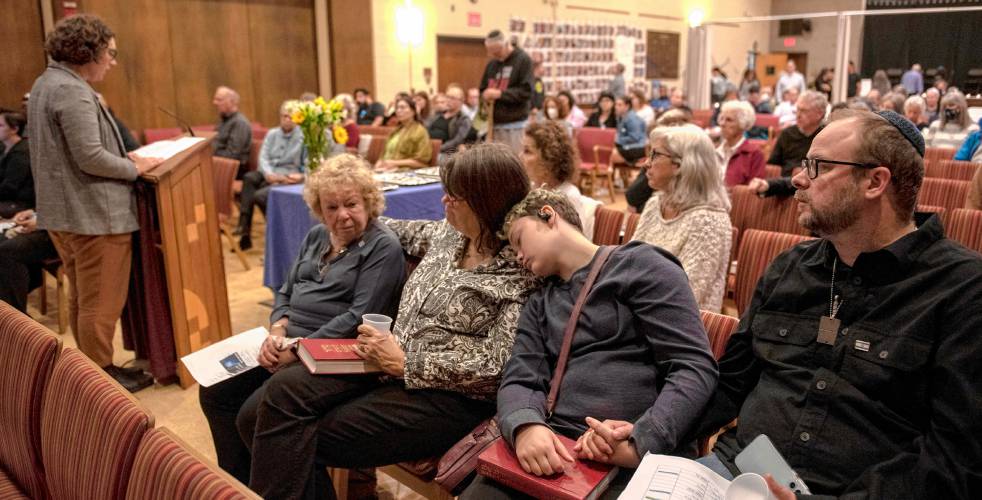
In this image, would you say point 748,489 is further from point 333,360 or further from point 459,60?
point 459,60

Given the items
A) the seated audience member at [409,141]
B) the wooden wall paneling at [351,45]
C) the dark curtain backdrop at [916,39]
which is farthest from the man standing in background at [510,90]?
the dark curtain backdrop at [916,39]

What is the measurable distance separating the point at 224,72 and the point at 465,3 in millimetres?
4432

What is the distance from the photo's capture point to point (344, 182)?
250cm

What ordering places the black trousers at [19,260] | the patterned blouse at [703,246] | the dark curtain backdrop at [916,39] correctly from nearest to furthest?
the patterned blouse at [703,246] < the black trousers at [19,260] < the dark curtain backdrop at [916,39]

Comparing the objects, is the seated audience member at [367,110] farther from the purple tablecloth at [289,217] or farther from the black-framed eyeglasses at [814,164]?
the black-framed eyeglasses at [814,164]

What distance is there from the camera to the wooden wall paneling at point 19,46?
8.20 meters

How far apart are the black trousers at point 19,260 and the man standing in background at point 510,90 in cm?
341

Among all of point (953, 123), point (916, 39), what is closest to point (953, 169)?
point (953, 123)

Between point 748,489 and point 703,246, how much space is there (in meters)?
1.59

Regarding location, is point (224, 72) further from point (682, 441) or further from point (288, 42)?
point (682, 441)

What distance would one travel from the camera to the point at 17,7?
8.22m

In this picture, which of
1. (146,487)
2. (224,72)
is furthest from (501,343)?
(224,72)

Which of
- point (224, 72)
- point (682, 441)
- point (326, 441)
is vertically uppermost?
point (224, 72)

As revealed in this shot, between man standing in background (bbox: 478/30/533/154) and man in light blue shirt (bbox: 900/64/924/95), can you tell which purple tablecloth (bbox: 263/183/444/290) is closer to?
man standing in background (bbox: 478/30/533/154)
